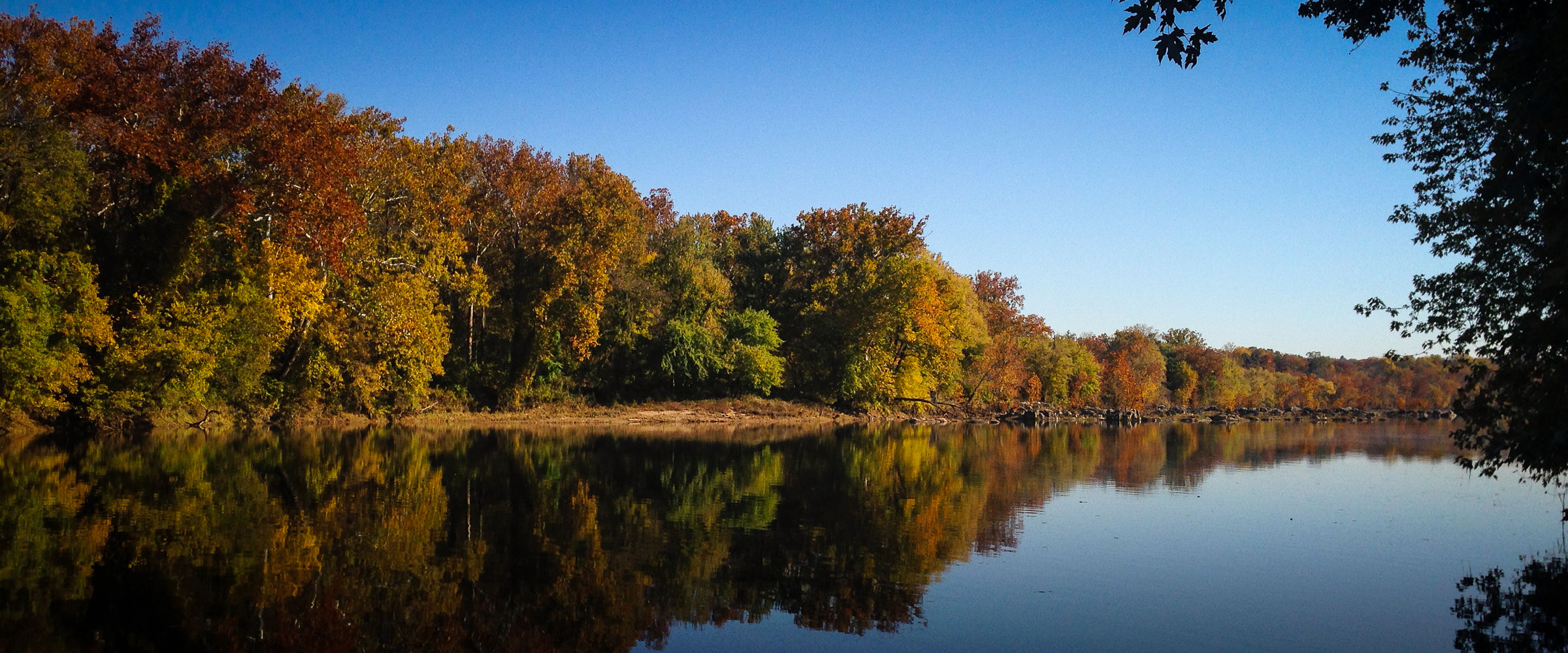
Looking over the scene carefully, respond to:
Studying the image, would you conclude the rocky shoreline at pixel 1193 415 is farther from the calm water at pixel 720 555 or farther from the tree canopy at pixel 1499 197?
the tree canopy at pixel 1499 197

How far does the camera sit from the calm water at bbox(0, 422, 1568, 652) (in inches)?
322

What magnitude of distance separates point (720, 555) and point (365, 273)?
29425mm


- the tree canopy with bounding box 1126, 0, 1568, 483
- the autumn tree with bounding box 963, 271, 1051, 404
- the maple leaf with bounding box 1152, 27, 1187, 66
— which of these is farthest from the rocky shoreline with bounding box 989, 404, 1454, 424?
the maple leaf with bounding box 1152, 27, 1187, 66

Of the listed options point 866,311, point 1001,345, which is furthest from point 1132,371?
point 866,311

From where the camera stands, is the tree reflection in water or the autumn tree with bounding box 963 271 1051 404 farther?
the autumn tree with bounding box 963 271 1051 404

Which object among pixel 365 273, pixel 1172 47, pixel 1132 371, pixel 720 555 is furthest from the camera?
pixel 1132 371

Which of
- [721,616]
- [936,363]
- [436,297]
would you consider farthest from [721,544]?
[936,363]

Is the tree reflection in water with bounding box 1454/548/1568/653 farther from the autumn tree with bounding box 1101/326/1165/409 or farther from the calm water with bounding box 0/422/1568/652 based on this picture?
the autumn tree with bounding box 1101/326/1165/409

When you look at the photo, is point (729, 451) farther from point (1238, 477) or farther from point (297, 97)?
point (297, 97)

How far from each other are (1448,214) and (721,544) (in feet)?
37.1

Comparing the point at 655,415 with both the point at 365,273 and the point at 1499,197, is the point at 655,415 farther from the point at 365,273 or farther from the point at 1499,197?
the point at 1499,197

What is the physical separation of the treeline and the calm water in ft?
15.7

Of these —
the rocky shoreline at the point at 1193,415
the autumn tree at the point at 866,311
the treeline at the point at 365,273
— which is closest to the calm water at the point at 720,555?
the treeline at the point at 365,273

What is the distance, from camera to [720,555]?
11.6 metres
